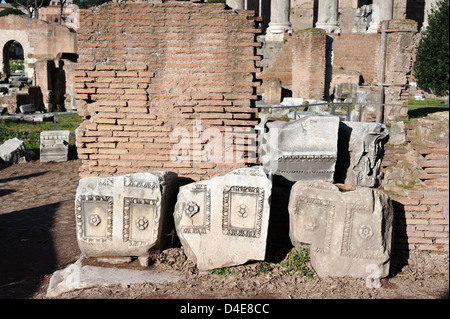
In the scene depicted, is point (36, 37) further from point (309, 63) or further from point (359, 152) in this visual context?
point (359, 152)

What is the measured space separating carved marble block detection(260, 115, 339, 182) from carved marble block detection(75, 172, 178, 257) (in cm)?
159

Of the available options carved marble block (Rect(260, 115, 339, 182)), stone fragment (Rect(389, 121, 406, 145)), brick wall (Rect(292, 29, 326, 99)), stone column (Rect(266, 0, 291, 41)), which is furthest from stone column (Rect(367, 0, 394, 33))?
carved marble block (Rect(260, 115, 339, 182))

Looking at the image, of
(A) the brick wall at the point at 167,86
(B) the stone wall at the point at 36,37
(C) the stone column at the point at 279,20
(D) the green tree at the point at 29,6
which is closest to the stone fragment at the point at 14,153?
(A) the brick wall at the point at 167,86

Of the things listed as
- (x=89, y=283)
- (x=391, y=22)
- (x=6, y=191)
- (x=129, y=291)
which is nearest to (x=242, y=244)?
(x=129, y=291)

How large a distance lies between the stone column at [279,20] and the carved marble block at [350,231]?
60.3ft

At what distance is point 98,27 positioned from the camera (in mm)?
5129

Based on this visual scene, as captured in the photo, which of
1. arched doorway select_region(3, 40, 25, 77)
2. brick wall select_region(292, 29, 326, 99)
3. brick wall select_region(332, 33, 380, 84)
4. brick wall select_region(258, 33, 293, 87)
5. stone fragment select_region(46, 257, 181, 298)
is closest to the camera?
stone fragment select_region(46, 257, 181, 298)

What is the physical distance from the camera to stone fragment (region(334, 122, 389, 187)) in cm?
593

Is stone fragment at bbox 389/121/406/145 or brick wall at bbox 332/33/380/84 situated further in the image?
brick wall at bbox 332/33/380/84

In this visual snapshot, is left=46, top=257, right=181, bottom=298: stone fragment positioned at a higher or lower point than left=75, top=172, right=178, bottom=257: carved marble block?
lower

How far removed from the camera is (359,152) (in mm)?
5934

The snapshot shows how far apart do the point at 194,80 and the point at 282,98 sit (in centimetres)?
1277

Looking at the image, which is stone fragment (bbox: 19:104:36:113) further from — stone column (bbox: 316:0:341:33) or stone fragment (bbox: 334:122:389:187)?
stone fragment (bbox: 334:122:389:187)

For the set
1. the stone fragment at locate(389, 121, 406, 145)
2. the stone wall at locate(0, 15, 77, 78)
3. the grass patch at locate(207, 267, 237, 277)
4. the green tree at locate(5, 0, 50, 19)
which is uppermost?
the green tree at locate(5, 0, 50, 19)
